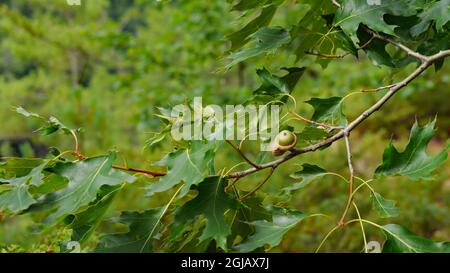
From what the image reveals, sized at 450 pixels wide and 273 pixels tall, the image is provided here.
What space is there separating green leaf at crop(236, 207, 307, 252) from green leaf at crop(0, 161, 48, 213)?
0.96 feet

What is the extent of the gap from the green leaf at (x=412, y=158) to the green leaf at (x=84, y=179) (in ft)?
1.30

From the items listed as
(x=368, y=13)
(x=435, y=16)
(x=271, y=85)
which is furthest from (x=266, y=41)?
(x=435, y=16)

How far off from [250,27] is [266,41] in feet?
0.56

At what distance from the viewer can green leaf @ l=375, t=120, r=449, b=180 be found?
0.85 m

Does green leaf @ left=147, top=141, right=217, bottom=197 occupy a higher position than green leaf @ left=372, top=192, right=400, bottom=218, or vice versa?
green leaf @ left=147, top=141, right=217, bottom=197

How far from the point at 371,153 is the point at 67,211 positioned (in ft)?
13.8

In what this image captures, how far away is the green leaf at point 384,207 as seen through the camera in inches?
33.3

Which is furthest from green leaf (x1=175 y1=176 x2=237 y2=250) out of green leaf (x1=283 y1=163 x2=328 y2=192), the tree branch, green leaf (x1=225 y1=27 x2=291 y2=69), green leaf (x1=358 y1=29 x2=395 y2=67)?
green leaf (x1=358 y1=29 x2=395 y2=67)

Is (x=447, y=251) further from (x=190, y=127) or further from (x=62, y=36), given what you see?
(x=62, y=36)

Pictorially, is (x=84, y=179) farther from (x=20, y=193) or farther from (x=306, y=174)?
(x=306, y=174)

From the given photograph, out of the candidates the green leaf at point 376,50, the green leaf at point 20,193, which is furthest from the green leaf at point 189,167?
the green leaf at point 376,50

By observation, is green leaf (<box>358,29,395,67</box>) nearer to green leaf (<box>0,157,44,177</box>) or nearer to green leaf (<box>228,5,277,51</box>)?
green leaf (<box>228,5,277,51</box>)

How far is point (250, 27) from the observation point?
1.15 m

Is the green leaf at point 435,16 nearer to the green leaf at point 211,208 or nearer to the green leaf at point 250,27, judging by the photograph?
the green leaf at point 250,27
